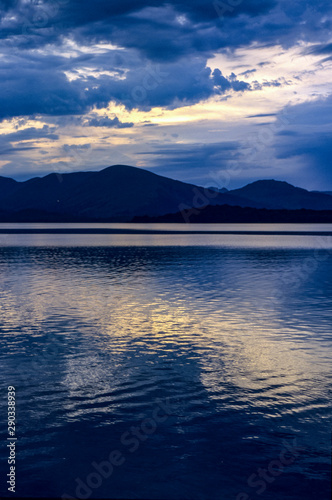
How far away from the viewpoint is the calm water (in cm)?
990

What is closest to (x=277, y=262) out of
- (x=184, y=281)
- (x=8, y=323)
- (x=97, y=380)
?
(x=184, y=281)

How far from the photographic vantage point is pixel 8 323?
25.0 meters

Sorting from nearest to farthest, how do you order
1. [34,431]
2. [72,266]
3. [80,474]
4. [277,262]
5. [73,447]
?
[80,474]
[73,447]
[34,431]
[72,266]
[277,262]

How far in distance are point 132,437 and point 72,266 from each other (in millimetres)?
44808

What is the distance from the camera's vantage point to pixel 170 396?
46.6ft

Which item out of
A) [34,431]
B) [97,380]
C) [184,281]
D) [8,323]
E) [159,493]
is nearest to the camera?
[159,493]

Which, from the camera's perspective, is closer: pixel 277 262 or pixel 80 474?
pixel 80 474

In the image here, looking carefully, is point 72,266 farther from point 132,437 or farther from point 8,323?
point 132,437

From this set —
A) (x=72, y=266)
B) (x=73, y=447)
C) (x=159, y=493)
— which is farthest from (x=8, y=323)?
(x=72, y=266)

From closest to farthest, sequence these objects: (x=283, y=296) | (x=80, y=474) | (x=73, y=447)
Result: 1. (x=80, y=474)
2. (x=73, y=447)
3. (x=283, y=296)

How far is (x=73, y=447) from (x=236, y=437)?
3.79 meters

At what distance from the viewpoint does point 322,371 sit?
16.4m

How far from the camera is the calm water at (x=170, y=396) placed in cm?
990

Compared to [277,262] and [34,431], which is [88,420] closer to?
[34,431]
